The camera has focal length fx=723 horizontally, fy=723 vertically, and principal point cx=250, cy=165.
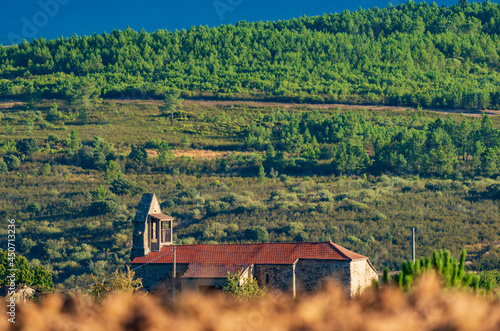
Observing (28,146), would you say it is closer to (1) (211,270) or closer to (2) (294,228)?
(2) (294,228)

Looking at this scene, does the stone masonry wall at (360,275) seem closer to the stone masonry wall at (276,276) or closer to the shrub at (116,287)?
the stone masonry wall at (276,276)

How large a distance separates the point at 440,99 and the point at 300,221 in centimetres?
5194

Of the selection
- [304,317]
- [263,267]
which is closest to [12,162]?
[263,267]

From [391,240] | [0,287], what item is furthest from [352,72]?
[0,287]

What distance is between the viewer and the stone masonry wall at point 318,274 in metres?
31.8

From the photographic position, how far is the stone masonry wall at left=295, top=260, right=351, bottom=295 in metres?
31.8

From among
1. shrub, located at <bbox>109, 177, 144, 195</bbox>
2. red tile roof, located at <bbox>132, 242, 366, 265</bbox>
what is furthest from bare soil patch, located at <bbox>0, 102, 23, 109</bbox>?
red tile roof, located at <bbox>132, 242, 366, 265</bbox>

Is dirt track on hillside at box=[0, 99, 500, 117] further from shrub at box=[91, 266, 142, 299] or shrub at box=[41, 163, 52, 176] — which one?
shrub at box=[91, 266, 142, 299]

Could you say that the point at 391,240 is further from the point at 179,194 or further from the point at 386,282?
the point at 386,282

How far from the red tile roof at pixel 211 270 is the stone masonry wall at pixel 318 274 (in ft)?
8.02

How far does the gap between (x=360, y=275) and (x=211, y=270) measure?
6.83m

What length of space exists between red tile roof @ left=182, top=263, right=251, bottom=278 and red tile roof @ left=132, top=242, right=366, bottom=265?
0.85ft

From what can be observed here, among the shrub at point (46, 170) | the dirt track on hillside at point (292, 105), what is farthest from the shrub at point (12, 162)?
the dirt track on hillside at point (292, 105)

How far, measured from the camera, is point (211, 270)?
33469 mm
